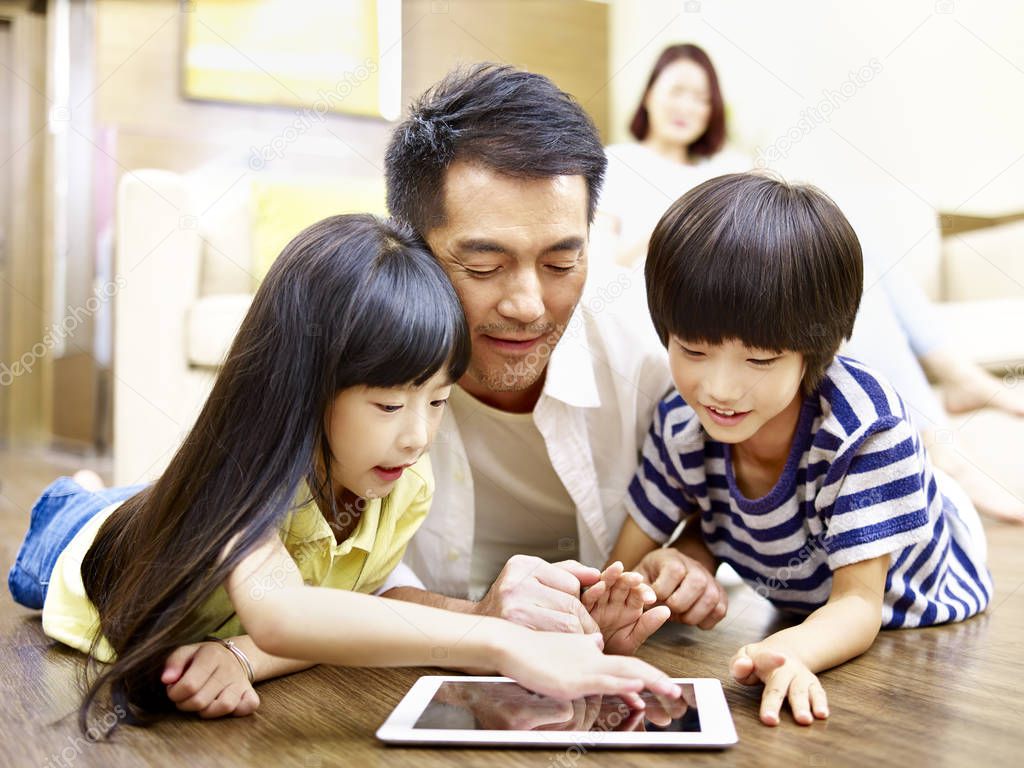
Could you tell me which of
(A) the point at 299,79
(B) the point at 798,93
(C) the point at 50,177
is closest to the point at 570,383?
(B) the point at 798,93

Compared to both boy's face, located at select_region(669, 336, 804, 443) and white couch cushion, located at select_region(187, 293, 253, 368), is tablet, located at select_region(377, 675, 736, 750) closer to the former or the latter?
boy's face, located at select_region(669, 336, 804, 443)

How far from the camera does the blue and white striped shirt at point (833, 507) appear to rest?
88 centimetres

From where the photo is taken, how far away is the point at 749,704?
757 mm

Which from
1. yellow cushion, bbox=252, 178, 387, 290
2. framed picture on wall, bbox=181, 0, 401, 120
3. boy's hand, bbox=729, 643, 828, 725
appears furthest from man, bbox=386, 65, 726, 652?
framed picture on wall, bbox=181, 0, 401, 120

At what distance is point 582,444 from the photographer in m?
1.18

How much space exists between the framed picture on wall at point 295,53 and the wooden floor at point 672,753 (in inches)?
113

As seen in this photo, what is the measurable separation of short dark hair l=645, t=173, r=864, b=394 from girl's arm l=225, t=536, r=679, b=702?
33 cm

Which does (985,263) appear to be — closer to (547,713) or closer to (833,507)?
(833,507)

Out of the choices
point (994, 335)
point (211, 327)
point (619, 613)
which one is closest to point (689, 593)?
point (619, 613)

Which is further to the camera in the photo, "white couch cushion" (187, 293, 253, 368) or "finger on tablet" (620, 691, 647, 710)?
"white couch cushion" (187, 293, 253, 368)

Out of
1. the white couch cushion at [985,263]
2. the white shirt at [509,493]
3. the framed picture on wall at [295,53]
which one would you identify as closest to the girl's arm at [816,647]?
the white shirt at [509,493]

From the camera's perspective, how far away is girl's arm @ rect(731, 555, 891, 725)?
2.37ft

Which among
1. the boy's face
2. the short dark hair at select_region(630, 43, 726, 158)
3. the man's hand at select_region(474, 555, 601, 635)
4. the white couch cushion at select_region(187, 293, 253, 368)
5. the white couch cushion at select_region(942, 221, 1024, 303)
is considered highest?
the short dark hair at select_region(630, 43, 726, 158)

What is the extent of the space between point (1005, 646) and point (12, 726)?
34.9 inches
